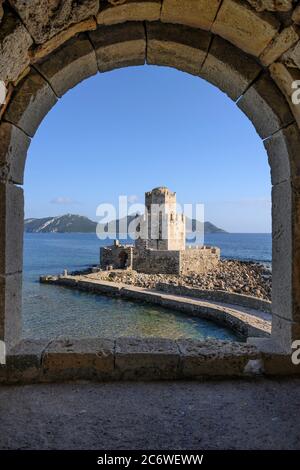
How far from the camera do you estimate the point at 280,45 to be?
2.56 metres

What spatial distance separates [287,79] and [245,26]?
1.74ft

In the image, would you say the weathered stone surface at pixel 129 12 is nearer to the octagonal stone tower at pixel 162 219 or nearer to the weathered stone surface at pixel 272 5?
the weathered stone surface at pixel 272 5

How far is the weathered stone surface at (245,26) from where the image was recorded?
2.46 meters

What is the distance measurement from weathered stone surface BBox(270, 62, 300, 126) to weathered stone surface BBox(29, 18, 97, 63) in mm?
1517

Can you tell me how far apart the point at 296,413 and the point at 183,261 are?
1090 inches

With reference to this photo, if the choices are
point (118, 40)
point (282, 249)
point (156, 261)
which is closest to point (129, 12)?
point (118, 40)

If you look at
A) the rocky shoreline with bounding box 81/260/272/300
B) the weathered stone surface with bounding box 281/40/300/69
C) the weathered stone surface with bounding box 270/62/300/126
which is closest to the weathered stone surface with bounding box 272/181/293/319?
the weathered stone surface with bounding box 270/62/300/126

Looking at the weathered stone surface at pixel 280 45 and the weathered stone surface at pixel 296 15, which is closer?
the weathered stone surface at pixel 296 15

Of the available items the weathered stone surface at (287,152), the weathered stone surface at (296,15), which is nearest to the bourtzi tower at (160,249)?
the weathered stone surface at (287,152)

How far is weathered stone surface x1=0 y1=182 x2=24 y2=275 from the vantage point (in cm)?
276

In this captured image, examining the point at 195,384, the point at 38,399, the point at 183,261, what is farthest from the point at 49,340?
the point at 183,261

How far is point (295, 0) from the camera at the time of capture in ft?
7.51

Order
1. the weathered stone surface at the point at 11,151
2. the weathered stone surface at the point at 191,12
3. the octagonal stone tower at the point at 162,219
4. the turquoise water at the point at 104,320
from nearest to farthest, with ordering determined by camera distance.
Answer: the weathered stone surface at the point at 191,12 → the weathered stone surface at the point at 11,151 → the turquoise water at the point at 104,320 → the octagonal stone tower at the point at 162,219

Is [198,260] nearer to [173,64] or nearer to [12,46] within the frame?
[173,64]
